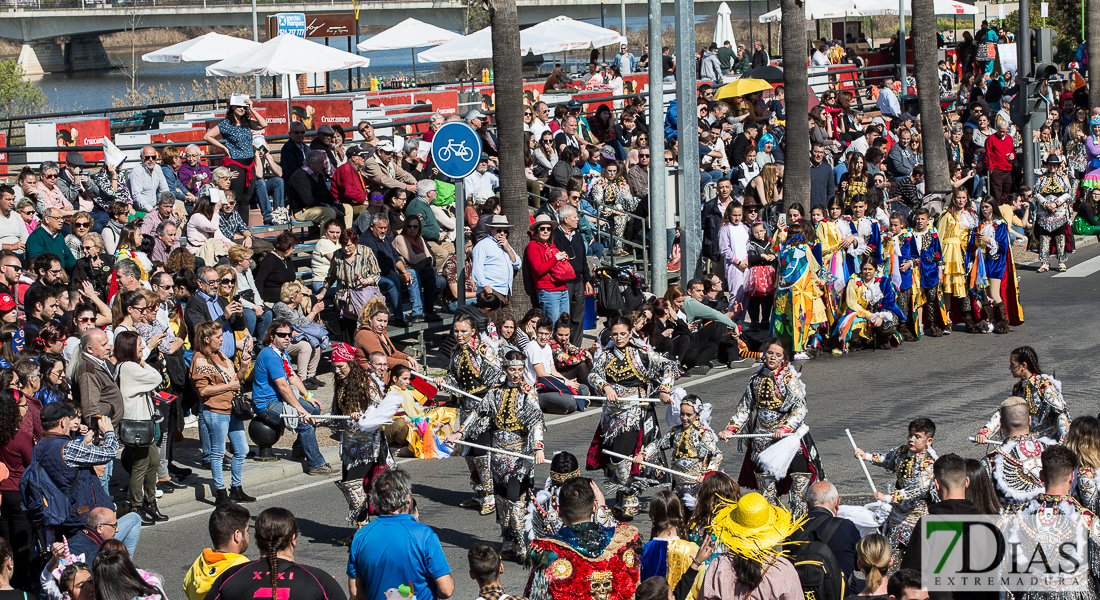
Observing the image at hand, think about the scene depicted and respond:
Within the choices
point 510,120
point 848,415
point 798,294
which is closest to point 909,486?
point 848,415

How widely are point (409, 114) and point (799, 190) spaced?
13043 mm

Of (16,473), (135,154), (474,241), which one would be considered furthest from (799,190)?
(16,473)

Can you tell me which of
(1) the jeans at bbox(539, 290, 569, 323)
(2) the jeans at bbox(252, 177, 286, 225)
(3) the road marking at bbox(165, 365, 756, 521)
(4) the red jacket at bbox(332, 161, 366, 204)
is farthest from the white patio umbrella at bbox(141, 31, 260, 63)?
(3) the road marking at bbox(165, 365, 756, 521)

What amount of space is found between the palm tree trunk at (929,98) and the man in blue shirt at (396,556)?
670 inches

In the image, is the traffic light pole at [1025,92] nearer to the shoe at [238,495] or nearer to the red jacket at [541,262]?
the red jacket at [541,262]

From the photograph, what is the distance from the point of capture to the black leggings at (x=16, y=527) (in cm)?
891

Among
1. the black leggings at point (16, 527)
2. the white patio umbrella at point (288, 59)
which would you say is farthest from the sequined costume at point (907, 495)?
the white patio umbrella at point (288, 59)

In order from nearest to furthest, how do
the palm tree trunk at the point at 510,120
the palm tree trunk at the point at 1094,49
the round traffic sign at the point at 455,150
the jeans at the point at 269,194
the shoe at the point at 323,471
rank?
1. the shoe at the point at 323,471
2. the round traffic sign at the point at 455,150
3. the palm tree trunk at the point at 510,120
4. the jeans at the point at 269,194
5. the palm tree trunk at the point at 1094,49

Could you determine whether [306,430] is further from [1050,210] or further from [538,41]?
[538,41]

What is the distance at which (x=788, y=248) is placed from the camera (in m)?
15.6

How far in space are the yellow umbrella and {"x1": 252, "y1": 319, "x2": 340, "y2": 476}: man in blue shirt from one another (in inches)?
538

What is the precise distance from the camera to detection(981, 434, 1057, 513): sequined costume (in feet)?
27.1

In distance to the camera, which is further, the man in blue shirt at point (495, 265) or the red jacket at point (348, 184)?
the red jacket at point (348, 184)

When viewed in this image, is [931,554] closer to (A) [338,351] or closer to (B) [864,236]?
(A) [338,351]
